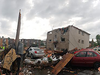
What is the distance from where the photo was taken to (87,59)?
205 inches

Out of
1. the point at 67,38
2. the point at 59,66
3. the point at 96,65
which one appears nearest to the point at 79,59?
the point at 96,65

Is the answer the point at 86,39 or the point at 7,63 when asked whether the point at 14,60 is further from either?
the point at 86,39

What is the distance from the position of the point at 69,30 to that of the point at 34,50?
12.2 metres

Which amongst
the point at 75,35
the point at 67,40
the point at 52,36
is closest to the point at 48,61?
the point at 67,40

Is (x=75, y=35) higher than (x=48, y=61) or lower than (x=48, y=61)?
higher

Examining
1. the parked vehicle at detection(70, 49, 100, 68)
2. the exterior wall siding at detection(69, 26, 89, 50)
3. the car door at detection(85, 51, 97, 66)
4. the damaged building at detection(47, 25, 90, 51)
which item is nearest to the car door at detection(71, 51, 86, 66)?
the parked vehicle at detection(70, 49, 100, 68)

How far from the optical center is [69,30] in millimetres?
18672

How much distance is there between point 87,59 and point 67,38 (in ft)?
46.3

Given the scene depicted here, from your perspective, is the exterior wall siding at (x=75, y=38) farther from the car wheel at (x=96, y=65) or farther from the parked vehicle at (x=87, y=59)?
the car wheel at (x=96, y=65)

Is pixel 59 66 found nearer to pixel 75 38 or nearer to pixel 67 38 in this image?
pixel 67 38

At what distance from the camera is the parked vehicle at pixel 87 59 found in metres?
5.11

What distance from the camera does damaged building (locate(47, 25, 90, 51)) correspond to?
19.0 m

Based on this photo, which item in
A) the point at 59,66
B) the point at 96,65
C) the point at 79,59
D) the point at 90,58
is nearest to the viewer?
the point at 59,66

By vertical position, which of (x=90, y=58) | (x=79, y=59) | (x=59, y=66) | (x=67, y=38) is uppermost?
(x=67, y=38)
